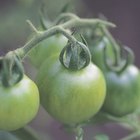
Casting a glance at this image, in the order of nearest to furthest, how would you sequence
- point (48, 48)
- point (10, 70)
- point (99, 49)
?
point (10, 70) → point (48, 48) → point (99, 49)

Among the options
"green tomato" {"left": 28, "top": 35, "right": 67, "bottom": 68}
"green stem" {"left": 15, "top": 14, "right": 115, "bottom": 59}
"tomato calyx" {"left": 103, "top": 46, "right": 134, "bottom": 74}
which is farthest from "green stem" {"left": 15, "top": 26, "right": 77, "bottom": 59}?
"tomato calyx" {"left": 103, "top": 46, "right": 134, "bottom": 74}

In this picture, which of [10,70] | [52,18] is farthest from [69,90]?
[52,18]

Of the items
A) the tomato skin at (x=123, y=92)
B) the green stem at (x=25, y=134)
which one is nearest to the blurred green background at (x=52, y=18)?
the green stem at (x=25, y=134)

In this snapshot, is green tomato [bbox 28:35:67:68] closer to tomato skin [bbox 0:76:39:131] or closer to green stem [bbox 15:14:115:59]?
green stem [bbox 15:14:115:59]

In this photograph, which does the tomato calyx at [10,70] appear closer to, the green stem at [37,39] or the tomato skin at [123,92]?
the green stem at [37,39]

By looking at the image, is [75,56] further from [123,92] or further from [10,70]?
[123,92]

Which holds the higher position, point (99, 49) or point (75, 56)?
point (75, 56)
